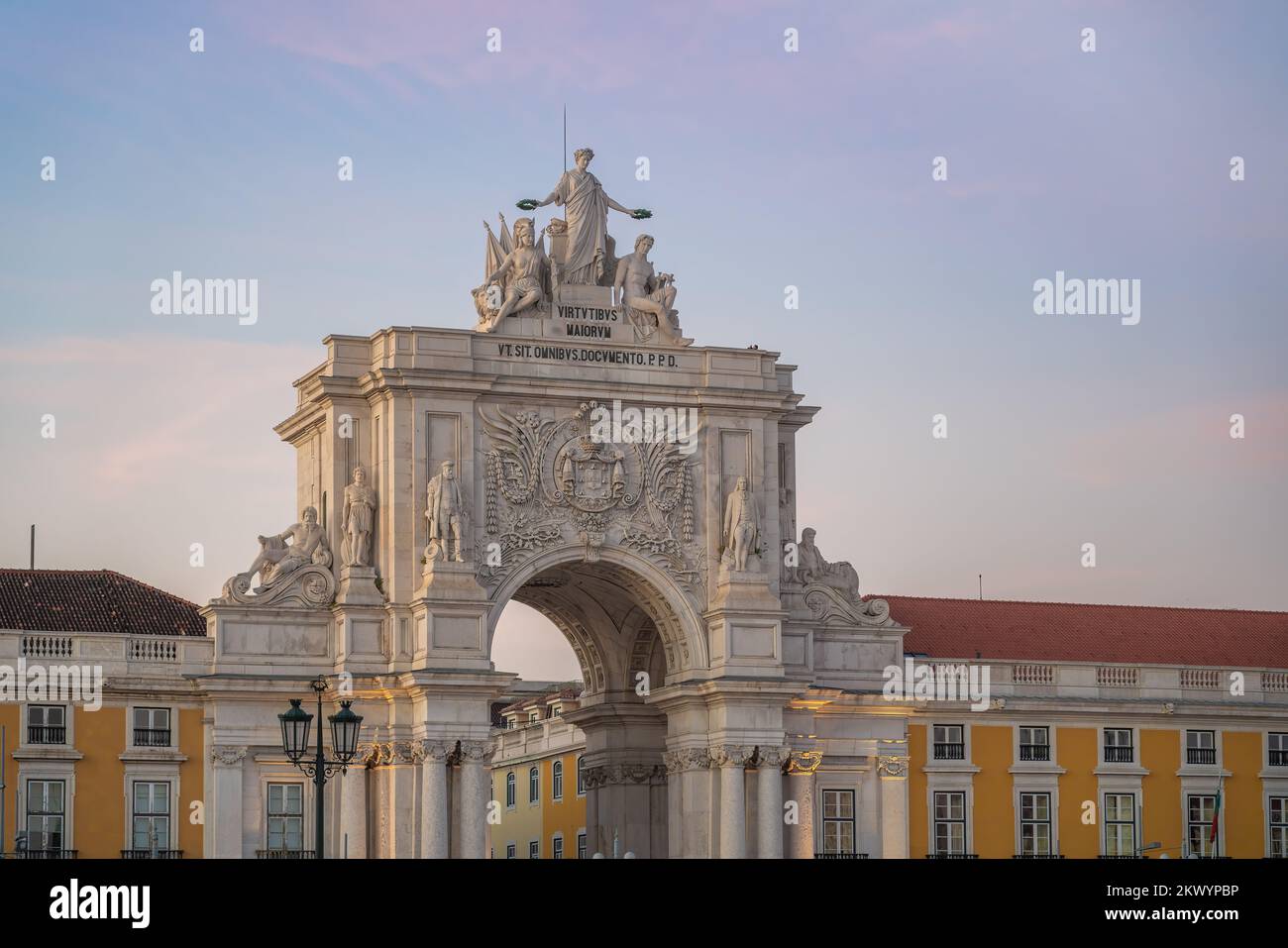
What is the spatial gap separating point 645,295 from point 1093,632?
A: 1824 centimetres

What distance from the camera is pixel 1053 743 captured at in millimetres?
75250

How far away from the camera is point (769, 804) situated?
69625 millimetres

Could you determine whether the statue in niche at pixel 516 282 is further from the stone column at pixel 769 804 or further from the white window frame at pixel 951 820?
the white window frame at pixel 951 820

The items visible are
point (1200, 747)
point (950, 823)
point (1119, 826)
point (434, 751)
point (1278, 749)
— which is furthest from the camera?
point (1278, 749)

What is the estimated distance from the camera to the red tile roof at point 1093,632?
261ft

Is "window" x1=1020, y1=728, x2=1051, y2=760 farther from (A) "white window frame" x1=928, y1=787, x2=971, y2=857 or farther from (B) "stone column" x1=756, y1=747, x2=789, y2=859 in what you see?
(B) "stone column" x1=756, y1=747, x2=789, y2=859

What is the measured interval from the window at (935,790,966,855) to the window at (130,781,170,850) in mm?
19188

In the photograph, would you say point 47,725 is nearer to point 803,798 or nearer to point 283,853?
point 283,853

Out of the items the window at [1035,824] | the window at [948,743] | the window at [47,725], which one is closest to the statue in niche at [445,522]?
the window at [47,725]

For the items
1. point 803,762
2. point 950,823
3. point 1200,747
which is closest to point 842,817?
point 803,762

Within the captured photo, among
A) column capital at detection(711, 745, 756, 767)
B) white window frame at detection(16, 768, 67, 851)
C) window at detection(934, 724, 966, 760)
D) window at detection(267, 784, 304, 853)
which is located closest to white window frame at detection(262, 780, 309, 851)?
window at detection(267, 784, 304, 853)
